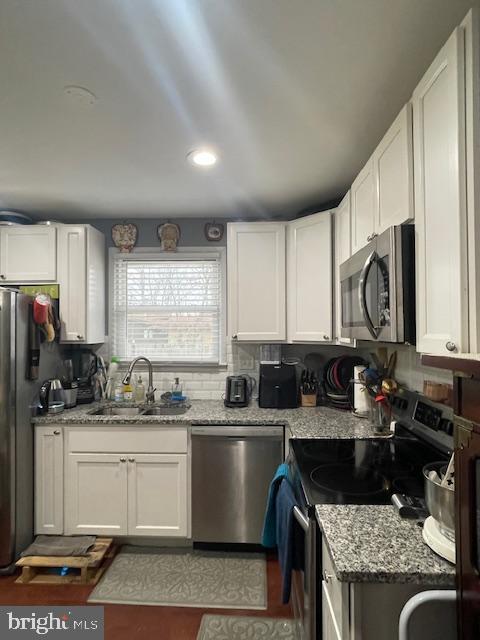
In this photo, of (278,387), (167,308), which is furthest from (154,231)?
(278,387)

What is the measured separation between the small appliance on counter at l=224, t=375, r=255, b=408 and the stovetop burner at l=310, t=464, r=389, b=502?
1101 mm

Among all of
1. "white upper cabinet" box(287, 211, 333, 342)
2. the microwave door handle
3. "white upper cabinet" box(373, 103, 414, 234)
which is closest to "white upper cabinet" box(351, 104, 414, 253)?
"white upper cabinet" box(373, 103, 414, 234)

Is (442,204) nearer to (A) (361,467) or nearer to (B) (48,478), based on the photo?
(A) (361,467)

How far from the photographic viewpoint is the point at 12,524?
206cm

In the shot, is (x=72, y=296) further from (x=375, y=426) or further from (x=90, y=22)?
(x=375, y=426)

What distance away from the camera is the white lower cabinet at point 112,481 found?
2.19 m

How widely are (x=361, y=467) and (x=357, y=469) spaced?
3cm

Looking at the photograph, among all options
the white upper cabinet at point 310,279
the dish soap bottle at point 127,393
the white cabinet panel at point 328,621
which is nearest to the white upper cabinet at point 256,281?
the white upper cabinet at point 310,279

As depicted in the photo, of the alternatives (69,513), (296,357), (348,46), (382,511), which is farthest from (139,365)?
(348,46)

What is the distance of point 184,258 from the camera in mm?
2885

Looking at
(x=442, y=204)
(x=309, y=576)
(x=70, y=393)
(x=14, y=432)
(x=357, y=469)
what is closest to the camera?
(x=442, y=204)

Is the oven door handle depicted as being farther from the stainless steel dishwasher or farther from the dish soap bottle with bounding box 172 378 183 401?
the dish soap bottle with bounding box 172 378 183 401

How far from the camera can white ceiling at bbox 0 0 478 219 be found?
1.03 m

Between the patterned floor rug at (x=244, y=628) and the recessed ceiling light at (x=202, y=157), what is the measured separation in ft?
8.11
